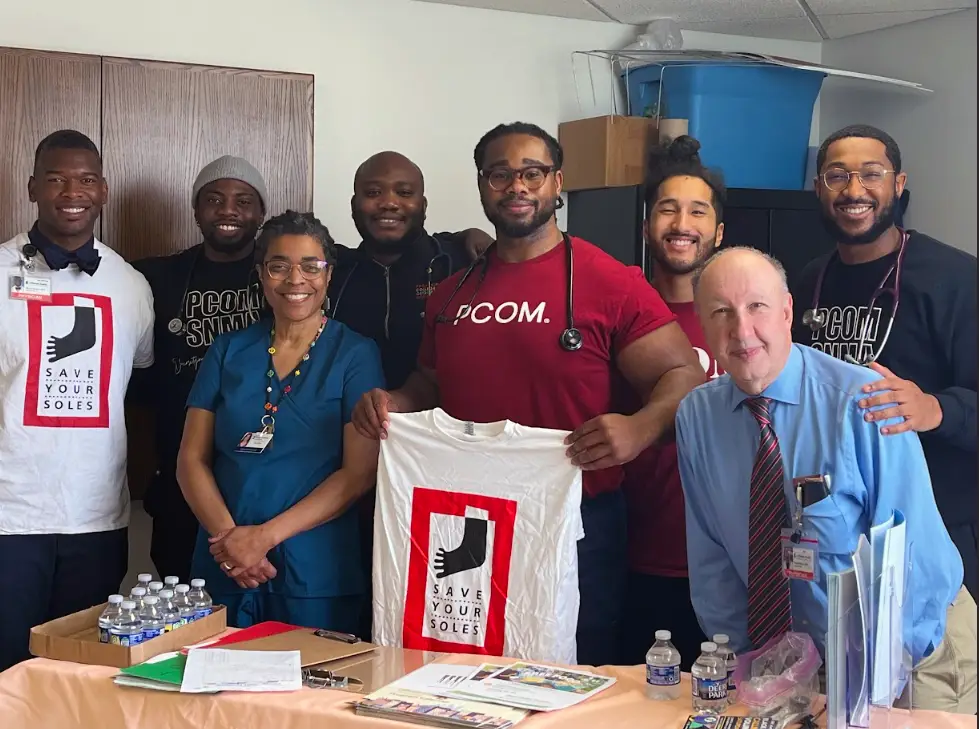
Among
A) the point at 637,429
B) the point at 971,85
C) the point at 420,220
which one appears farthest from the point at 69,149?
the point at 971,85

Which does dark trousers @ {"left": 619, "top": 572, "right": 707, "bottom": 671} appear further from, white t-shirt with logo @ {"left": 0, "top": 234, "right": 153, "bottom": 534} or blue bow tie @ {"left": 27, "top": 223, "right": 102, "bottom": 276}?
blue bow tie @ {"left": 27, "top": 223, "right": 102, "bottom": 276}

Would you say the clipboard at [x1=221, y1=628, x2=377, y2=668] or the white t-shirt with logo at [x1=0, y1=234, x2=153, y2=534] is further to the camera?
the white t-shirt with logo at [x1=0, y1=234, x2=153, y2=534]

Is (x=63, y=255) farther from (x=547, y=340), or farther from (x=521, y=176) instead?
(x=547, y=340)

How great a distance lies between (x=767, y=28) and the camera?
484cm

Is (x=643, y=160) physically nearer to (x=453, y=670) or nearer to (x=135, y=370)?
(x=135, y=370)

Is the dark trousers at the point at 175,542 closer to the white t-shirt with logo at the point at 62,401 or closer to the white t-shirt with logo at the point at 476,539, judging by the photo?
the white t-shirt with logo at the point at 62,401

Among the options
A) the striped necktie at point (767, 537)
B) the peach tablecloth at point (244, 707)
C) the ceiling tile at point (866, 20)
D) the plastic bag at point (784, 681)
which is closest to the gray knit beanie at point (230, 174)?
the peach tablecloth at point (244, 707)

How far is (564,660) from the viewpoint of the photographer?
2.45 metres

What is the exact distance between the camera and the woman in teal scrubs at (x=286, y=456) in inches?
106

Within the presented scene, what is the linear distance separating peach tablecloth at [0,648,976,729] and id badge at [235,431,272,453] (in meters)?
0.63

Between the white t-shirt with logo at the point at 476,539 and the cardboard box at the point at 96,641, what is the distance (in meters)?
0.40

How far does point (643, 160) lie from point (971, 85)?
1269 mm

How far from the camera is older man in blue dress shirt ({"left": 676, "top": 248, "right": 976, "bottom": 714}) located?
1.99 metres

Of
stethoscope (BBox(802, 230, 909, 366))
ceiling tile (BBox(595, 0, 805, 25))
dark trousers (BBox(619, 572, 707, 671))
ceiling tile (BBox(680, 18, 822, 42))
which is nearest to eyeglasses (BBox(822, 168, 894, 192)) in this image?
stethoscope (BBox(802, 230, 909, 366))
